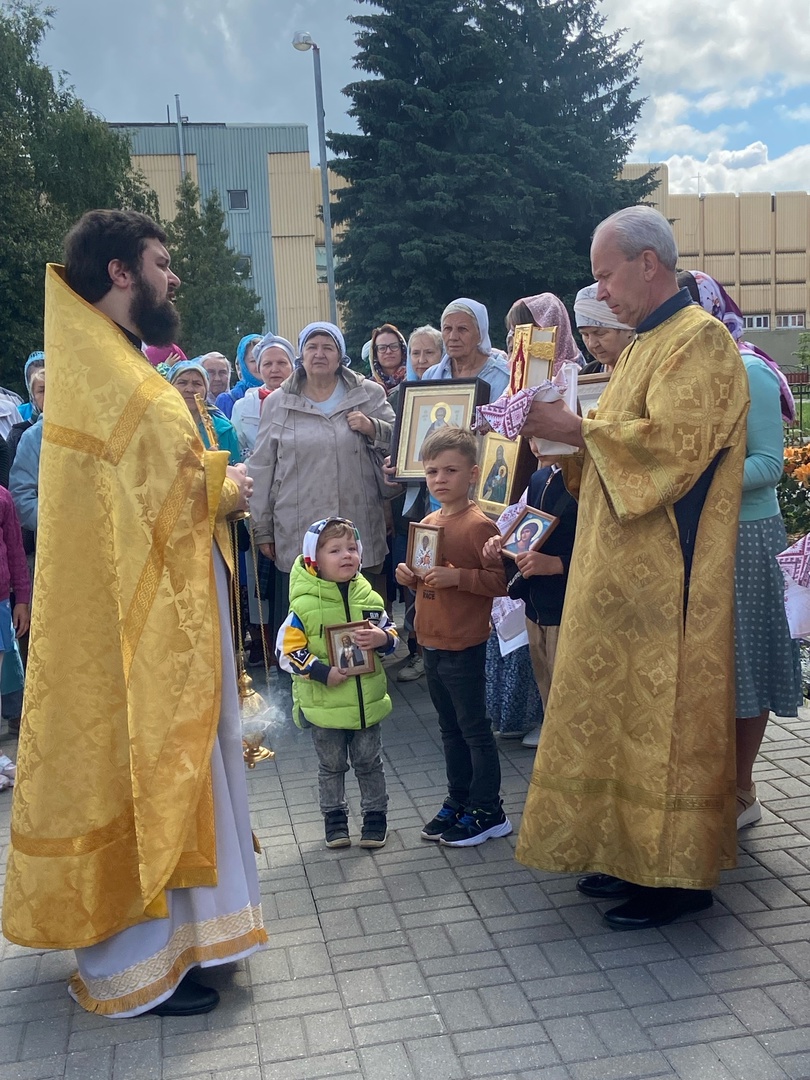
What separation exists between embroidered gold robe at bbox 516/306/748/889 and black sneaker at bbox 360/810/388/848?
3.20 ft

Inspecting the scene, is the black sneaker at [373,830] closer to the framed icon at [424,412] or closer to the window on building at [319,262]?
the framed icon at [424,412]

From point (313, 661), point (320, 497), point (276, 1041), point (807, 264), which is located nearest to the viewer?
point (276, 1041)

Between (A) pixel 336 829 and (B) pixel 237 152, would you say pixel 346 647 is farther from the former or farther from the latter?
(B) pixel 237 152

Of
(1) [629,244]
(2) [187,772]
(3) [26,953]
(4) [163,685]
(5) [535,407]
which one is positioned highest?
(1) [629,244]

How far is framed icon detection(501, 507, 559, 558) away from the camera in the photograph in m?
4.09

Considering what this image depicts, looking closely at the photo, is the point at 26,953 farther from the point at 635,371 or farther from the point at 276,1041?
the point at 635,371

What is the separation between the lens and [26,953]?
12.2 ft

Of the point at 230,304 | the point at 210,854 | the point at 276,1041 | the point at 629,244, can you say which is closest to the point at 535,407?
the point at 629,244

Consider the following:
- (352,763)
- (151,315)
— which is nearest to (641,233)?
(151,315)

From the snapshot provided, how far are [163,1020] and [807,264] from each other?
2700 inches

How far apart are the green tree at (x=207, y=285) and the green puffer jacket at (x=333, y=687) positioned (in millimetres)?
27589

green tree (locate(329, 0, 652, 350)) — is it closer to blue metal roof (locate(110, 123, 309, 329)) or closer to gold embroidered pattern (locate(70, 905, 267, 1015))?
gold embroidered pattern (locate(70, 905, 267, 1015))

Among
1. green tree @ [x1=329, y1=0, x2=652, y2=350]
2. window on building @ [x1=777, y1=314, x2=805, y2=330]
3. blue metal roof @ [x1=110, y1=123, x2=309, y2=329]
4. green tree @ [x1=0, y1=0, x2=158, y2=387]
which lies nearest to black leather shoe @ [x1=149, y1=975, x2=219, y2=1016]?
green tree @ [x1=329, y1=0, x2=652, y2=350]

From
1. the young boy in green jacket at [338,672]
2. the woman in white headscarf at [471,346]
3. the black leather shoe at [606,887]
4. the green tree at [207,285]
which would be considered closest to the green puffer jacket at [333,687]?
the young boy in green jacket at [338,672]
